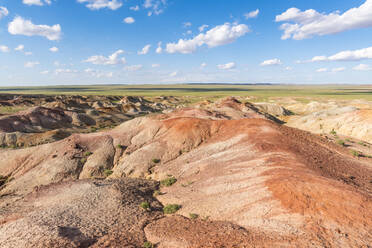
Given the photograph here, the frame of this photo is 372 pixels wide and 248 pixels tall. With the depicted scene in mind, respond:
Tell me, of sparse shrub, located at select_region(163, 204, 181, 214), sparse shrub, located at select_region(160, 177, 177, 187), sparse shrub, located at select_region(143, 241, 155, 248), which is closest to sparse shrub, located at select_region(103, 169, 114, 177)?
sparse shrub, located at select_region(160, 177, 177, 187)

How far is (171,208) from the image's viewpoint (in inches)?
707

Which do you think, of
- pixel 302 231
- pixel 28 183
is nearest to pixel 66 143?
pixel 28 183

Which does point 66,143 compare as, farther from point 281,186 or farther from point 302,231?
point 302,231

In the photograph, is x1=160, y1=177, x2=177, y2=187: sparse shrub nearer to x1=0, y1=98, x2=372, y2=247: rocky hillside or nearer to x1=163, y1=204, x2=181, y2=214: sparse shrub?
x1=0, y1=98, x2=372, y2=247: rocky hillside

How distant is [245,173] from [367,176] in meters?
10.5

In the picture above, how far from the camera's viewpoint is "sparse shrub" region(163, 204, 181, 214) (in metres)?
17.8

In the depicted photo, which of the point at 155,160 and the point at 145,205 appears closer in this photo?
the point at 145,205

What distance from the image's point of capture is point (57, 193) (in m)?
21.3

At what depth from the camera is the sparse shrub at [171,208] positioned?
1775 centimetres

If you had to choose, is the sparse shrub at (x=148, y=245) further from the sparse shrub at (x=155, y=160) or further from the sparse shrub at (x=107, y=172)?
the sparse shrub at (x=107, y=172)

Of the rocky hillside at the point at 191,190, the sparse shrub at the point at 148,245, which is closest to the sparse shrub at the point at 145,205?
the rocky hillside at the point at 191,190

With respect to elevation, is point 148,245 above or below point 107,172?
above

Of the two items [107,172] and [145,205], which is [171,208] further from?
[107,172]

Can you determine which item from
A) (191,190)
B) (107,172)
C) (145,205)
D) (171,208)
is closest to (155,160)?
(107,172)
